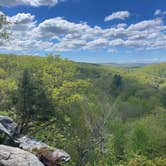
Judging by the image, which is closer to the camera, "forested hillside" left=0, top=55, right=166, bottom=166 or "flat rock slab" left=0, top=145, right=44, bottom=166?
"flat rock slab" left=0, top=145, right=44, bottom=166

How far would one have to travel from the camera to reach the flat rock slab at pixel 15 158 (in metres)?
22.2

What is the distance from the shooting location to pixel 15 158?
22.7m

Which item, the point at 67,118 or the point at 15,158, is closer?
the point at 15,158

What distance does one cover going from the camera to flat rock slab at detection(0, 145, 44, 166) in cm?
2223

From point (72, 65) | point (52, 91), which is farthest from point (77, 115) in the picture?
point (72, 65)

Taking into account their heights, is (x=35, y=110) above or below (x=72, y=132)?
above

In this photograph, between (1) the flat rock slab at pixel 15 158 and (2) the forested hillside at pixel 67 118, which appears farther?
(2) the forested hillside at pixel 67 118

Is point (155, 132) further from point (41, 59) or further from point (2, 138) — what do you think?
point (2, 138)

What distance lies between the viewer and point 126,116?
129125 mm

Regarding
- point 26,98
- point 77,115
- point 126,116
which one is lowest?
point 126,116

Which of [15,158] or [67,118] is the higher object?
[15,158]

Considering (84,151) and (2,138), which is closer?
(2,138)

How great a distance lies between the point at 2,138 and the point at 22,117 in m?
18.7

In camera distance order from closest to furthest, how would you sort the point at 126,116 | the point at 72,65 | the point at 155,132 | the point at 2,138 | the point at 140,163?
the point at 2,138 < the point at 140,163 < the point at 72,65 < the point at 155,132 < the point at 126,116
